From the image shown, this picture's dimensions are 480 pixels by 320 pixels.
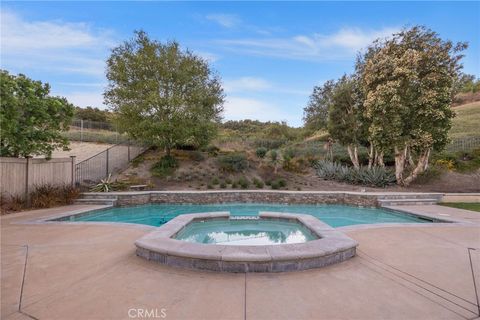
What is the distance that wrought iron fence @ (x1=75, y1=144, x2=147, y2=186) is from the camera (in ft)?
41.4

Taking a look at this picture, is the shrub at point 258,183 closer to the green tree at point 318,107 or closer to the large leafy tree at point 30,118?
the green tree at point 318,107

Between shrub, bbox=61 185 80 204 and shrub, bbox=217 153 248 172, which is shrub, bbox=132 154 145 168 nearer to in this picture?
shrub, bbox=217 153 248 172

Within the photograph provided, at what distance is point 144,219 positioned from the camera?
893 cm

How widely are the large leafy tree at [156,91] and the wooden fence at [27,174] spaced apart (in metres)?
4.89

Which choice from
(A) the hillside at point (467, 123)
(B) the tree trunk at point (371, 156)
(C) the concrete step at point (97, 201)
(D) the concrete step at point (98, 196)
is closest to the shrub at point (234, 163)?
(D) the concrete step at point (98, 196)

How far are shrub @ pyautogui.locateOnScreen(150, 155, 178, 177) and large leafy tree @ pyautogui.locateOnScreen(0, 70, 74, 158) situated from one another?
6037 mm

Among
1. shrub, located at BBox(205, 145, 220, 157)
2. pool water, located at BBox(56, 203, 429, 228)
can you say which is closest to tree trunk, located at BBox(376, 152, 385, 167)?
pool water, located at BBox(56, 203, 429, 228)

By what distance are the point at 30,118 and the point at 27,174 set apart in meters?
1.91

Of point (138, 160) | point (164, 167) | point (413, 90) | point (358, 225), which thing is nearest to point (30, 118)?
point (164, 167)

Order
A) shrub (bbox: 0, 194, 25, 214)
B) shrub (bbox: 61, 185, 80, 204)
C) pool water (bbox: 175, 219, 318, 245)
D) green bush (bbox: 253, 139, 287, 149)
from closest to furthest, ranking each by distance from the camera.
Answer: pool water (bbox: 175, 219, 318, 245) < shrub (bbox: 0, 194, 25, 214) < shrub (bbox: 61, 185, 80, 204) < green bush (bbox: 253, 139, 287, 149)

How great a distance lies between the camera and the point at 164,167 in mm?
15586

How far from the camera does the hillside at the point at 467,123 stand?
797 inches

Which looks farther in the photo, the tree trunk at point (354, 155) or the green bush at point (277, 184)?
the tree trunk at point (354, 155)

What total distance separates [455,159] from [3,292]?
19699 mm
